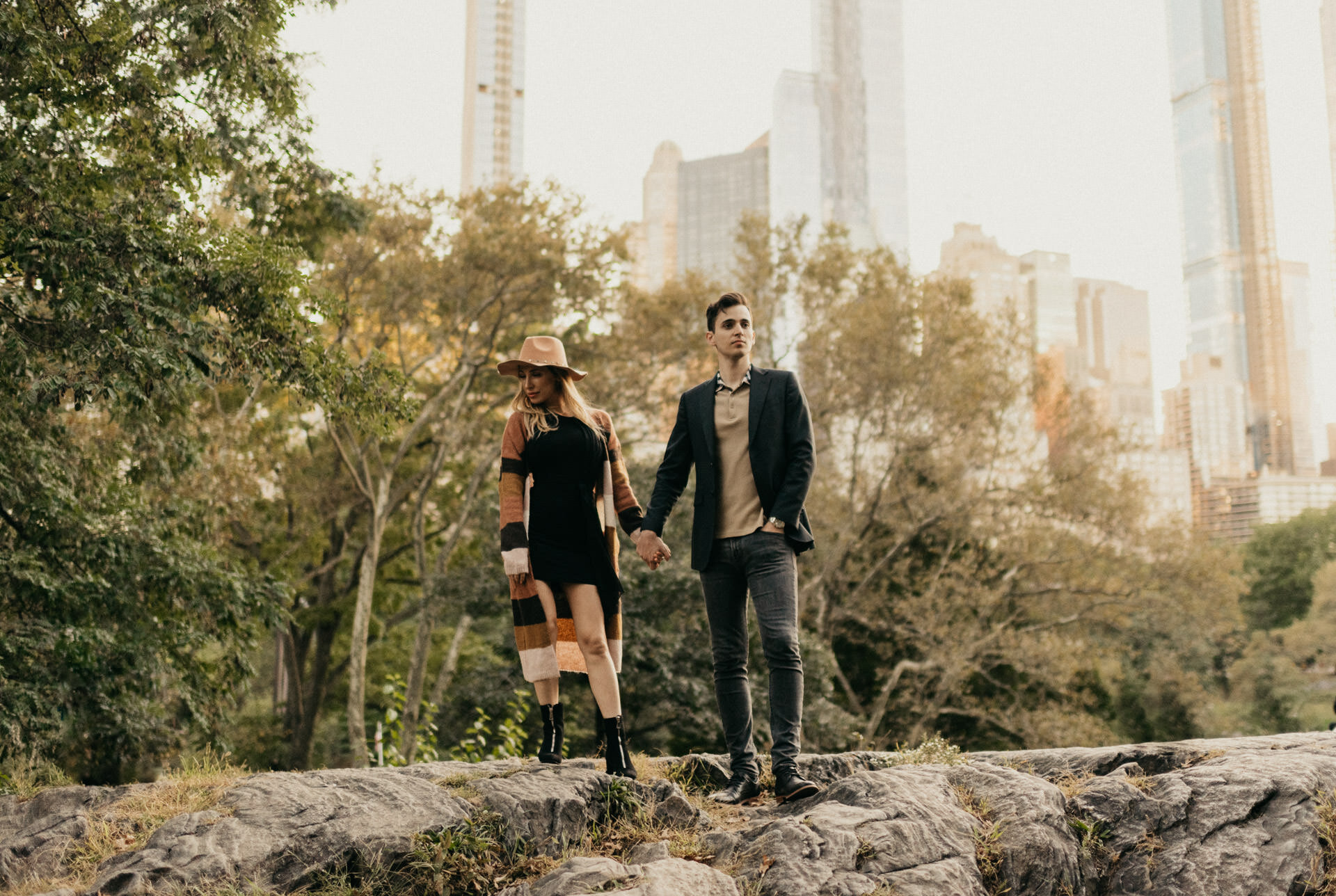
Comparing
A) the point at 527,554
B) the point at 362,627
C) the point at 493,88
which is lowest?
the point at 362,627

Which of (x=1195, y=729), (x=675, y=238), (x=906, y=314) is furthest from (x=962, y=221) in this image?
(x=906, y=314)

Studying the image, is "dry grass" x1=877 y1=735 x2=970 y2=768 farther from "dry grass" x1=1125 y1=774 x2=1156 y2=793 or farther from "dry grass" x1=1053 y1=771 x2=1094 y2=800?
"dry grass" x1=1125 y1=774 x2=1156 y2=793

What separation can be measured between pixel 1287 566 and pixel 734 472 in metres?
49.2

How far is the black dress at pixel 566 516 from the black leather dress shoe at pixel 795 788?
41.3 inches

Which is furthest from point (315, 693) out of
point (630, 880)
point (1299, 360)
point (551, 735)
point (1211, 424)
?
point (1299, 360)

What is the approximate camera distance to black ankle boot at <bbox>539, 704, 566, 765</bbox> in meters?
4.53

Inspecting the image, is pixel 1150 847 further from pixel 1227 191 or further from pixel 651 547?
pixel 1227 191

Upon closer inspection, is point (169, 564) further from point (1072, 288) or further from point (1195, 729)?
point (1072, 288)

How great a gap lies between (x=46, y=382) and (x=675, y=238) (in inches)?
5175

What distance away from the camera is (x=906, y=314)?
18.0 meters

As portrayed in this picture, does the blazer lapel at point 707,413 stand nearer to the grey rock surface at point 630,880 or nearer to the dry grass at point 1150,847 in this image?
the grey rock surface at point 630,880

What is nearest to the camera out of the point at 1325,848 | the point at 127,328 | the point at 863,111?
the point at 1325,848

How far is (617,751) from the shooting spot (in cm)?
431

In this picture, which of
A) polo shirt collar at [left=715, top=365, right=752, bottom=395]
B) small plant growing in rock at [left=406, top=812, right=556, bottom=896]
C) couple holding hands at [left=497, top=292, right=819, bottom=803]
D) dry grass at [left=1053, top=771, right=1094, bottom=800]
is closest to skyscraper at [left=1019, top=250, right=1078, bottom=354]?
dry grass at [left=1053, top=771, right=1094, bottom=800]
